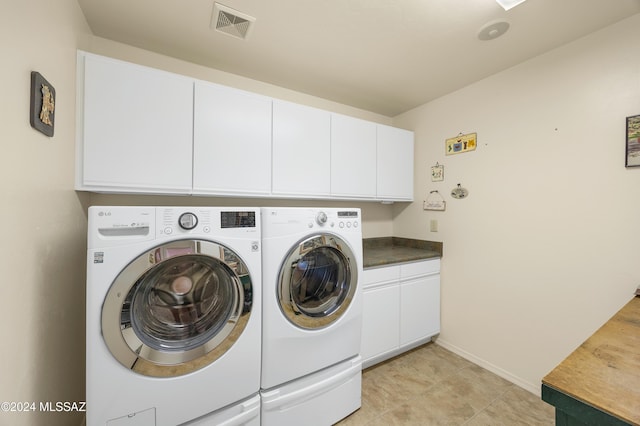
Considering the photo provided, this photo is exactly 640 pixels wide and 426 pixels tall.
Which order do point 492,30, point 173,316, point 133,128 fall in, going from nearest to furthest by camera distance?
point 173,316
point 133,128
point 492,30

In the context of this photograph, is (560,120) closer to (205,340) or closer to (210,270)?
(210,270)

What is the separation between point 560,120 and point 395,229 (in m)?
1.60

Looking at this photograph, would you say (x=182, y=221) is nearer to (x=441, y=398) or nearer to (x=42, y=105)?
(x=42, y=105)

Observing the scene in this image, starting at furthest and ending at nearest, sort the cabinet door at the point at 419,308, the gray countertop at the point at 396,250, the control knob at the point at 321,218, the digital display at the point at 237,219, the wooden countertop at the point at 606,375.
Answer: the cabinet door at the point at 419,308 → the gray countertop at the point at 396,250 → the control knob at the point at 321,218 → the digital display at the point at 237,219 → the wooden countertop at the point at 606,375

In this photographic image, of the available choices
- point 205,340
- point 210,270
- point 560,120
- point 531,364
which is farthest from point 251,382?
point 560,120

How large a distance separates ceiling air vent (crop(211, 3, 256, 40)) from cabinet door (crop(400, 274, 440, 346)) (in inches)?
80.9

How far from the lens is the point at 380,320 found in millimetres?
1917

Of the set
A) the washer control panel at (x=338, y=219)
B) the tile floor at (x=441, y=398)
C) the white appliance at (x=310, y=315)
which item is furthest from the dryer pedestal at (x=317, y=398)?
the washer control panel at (x=338, y=219)

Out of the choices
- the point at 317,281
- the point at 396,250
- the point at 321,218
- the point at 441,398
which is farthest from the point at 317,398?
the point at 396,250

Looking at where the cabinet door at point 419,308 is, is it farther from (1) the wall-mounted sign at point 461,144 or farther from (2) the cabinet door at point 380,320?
(1) the wall-mounted sign at point 461,144

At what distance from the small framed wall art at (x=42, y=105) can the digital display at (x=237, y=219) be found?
70 cm

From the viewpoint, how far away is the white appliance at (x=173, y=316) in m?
0.94

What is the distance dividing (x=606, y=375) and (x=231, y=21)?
208cm

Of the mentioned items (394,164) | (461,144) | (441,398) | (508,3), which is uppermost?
(508,3)
